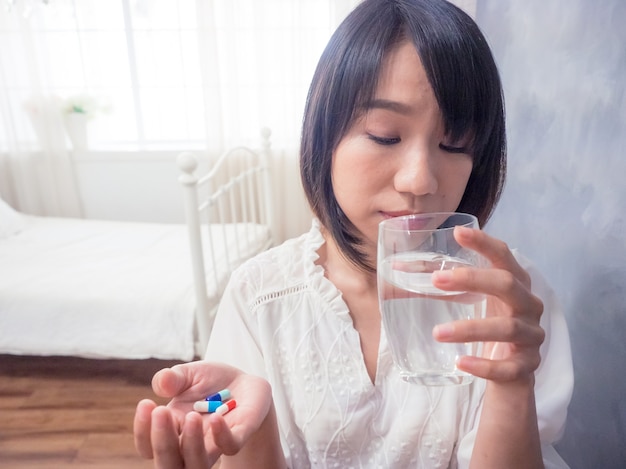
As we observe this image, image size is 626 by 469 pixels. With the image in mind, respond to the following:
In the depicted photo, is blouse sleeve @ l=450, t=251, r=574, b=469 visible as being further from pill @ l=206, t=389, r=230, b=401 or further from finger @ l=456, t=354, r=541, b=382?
pill @ l=206, t=389, r=230, b=401

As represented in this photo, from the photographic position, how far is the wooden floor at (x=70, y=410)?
62.4 inches

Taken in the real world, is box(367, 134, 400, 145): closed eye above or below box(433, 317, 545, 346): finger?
above

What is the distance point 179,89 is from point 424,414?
274cm

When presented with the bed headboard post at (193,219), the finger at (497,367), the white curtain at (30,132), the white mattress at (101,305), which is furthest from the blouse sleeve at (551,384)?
the white curtain at (30,132)

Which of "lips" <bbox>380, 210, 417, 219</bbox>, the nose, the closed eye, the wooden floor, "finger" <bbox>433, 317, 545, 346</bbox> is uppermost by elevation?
the closed eye

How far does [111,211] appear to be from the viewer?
9.96ft

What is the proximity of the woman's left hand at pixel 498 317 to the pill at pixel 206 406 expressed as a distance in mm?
231

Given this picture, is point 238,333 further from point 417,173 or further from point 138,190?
point 138,190

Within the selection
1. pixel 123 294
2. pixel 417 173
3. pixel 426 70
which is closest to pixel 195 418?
pixel 417 173

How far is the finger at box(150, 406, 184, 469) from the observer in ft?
1.33

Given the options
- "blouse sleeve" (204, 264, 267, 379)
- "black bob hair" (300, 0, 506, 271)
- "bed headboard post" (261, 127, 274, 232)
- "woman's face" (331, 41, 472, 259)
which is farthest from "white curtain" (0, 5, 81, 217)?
"woman's face" (331, 41, 472, 259)

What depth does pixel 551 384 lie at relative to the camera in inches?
25.2

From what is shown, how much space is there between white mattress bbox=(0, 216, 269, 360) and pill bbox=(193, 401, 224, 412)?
47.7 inches

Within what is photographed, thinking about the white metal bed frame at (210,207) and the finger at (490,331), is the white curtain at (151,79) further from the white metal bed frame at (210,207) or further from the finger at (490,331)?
the finger at (490,331)
